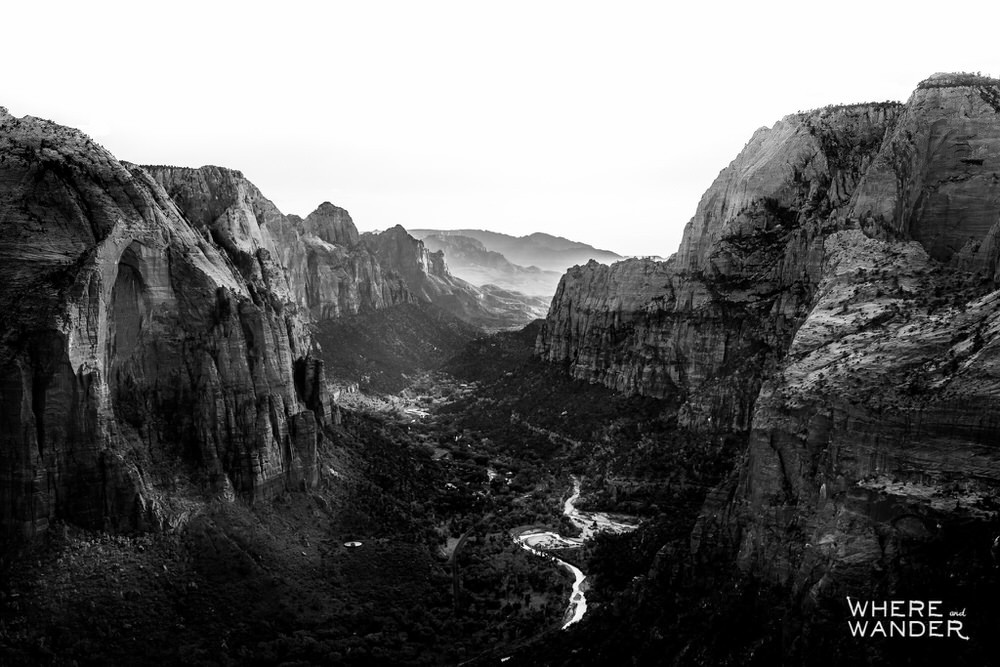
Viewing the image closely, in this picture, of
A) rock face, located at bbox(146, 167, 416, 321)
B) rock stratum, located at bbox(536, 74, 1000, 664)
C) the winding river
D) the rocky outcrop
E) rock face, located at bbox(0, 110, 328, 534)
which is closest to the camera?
rock stratum, located at bbox(536, 74, 1000, 664)

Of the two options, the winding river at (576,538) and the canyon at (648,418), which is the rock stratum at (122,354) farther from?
the winding river at (576,538)

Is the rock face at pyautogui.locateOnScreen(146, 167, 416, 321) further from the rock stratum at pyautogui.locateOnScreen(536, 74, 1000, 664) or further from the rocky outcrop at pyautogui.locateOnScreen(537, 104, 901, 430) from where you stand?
the rock stratum at pyautogui.locateOnScreen(536, 74, 1000, 664)

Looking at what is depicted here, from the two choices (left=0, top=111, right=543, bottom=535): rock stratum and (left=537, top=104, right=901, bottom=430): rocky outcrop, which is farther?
(left=537, top=104, right=901, bottom=430): rocky outcrop

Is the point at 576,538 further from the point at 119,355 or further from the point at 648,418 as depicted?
the point at 119,355

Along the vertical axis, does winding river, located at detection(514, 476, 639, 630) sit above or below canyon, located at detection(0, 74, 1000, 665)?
below

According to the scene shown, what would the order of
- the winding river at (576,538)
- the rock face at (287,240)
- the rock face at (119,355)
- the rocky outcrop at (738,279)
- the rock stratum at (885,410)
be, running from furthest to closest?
1. the rocky outcrop at (738,279)
2. the rock face at (287,240)
3. the winding river at (576,538)
4. the rock face at (119,355)
5. the rock stratum at (885,410)

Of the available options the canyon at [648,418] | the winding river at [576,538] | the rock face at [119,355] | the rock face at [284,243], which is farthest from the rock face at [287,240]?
the winding river at [576,538]

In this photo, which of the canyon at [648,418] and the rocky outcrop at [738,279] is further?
the rocky outcrop at [738,279]

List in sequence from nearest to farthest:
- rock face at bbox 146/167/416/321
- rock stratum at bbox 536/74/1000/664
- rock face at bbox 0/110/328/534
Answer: rock stratum at bbox 536/74/1000/664 → rock face at bbox 0/110/328/534 → rock face at bbox 146/167/416/321

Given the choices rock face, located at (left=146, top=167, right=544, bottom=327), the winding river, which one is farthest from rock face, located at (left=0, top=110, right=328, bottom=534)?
the winding river
